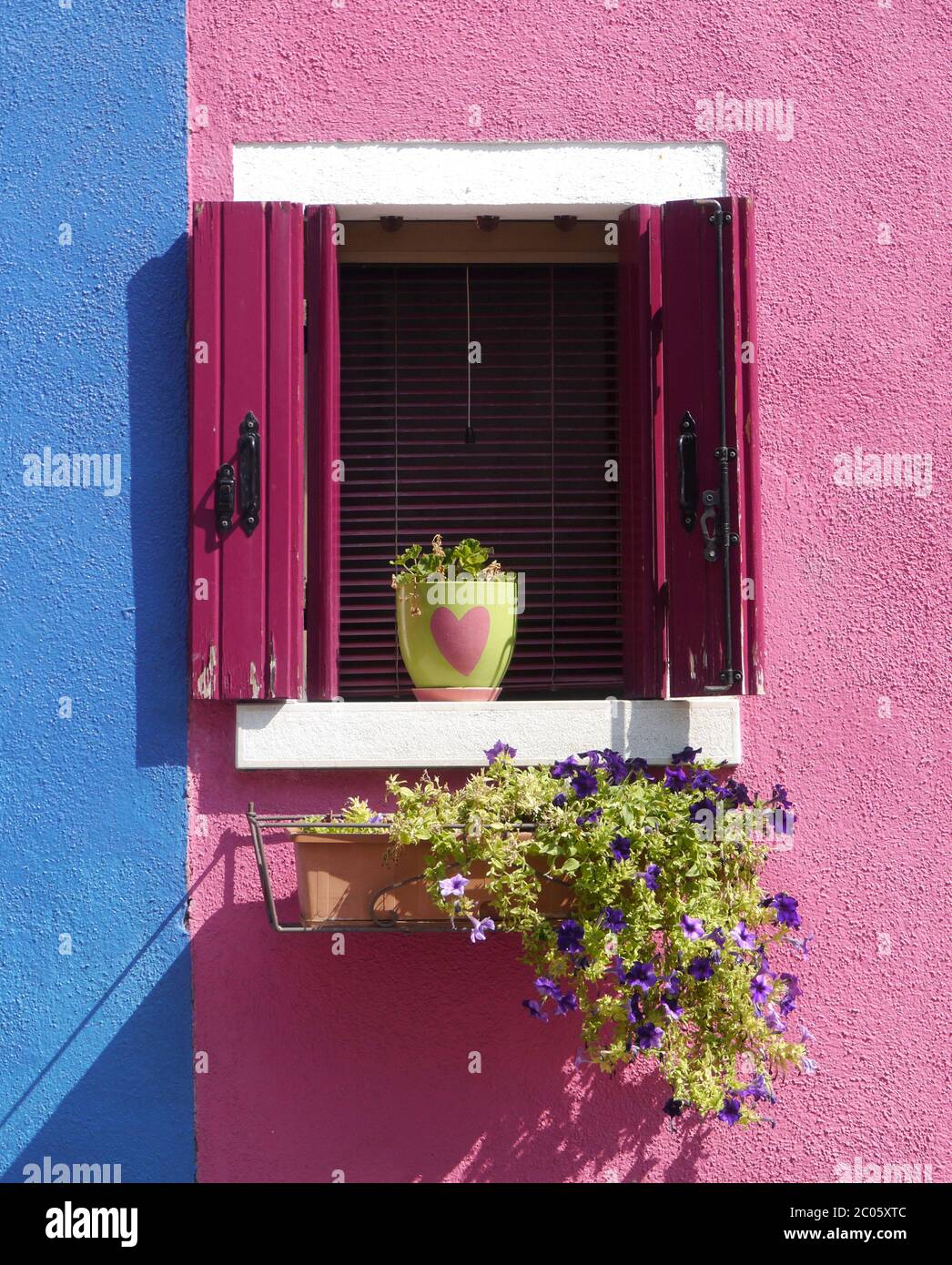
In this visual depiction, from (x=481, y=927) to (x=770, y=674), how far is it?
1020mm

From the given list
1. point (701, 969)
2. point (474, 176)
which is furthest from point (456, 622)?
point (474, 176)

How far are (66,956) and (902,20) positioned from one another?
3.00 meters

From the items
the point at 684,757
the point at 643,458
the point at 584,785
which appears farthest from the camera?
the point at 643,458

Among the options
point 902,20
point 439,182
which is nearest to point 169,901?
point 439,182

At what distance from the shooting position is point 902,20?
3791mm

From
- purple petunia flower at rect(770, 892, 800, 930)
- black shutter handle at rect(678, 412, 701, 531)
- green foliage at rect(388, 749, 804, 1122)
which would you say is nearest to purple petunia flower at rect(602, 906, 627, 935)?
green foliage at rect(388, 749, 804, 1122)

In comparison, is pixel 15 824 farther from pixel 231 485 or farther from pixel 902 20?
pixel 902 20

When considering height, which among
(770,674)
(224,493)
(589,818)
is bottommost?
(589,818)

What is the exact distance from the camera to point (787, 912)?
10.6 ft

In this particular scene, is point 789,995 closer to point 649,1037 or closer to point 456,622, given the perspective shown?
point 649,1037

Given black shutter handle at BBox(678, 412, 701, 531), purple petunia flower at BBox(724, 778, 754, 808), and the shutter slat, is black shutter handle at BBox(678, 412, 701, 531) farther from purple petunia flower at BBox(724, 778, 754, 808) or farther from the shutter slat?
the shutter slat

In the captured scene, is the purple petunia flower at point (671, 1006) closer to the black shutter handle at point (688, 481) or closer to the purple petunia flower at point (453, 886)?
the purple petunia flower at point (453, 886)

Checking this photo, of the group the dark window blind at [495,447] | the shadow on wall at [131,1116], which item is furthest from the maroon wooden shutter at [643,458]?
the shadow on wall at [131,1116]

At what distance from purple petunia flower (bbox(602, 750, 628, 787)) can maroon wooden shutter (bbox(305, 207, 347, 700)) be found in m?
0.69
